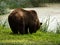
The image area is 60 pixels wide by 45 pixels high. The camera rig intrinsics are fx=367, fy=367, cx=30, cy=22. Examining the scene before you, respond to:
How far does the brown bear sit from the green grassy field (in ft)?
0.74

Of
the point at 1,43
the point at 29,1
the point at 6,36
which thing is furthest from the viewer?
the point at 29,1

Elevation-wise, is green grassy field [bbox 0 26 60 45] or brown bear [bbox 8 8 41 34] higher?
brown bear [bbox 8 8 41 34]

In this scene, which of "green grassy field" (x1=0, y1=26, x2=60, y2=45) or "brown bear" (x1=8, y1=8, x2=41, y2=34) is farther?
"brown bear" (x1=8, y1=8, x2=41, y2=34)

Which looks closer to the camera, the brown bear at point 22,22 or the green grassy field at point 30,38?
the green grassy field at point 30,38

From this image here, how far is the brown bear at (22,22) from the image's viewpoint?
42.4 ft

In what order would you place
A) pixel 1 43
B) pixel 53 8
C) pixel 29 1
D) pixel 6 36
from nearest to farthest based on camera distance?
pixel 1 43 → pixel 6 36 → pixel 53 8 → pixel 29 1

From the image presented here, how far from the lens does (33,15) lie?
13.3m

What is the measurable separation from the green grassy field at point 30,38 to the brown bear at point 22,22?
0.74ft

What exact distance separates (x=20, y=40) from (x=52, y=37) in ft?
4.30

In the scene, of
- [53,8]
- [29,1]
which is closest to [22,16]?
[53,8]

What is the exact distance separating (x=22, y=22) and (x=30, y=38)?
0.77 meters

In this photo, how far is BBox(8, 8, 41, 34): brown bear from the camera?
42.4 feet

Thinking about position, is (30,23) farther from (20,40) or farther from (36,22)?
(20,40)

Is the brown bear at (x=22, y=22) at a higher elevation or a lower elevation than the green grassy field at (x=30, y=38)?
higher
